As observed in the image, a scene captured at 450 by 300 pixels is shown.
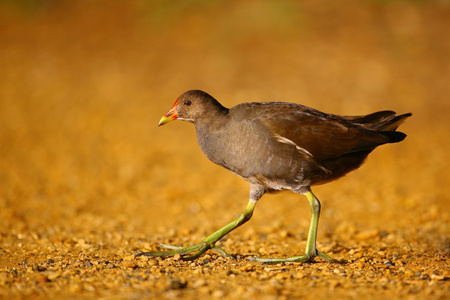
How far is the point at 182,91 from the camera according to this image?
43.7 feet

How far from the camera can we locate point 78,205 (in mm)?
8836

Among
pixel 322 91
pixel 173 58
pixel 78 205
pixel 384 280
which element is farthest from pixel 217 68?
pixel 384 280

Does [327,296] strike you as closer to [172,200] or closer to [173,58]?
[172,200]

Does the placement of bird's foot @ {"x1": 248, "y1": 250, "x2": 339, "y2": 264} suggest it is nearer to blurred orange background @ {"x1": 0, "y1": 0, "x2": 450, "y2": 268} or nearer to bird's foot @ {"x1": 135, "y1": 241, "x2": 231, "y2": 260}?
bird's foot @ {"x1": 135, "y1": 241, "x2": 231, "y2": 260}

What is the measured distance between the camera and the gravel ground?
15.2ft

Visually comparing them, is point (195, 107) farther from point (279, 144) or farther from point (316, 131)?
point (316, 131)

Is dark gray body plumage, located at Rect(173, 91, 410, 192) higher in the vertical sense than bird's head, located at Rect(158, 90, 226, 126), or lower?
lower

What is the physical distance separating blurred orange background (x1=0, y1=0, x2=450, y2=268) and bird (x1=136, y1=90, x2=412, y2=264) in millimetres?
1644

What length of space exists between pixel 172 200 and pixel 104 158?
93.3 inches

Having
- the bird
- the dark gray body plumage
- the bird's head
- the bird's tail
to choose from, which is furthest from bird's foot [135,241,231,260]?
the bird's tail

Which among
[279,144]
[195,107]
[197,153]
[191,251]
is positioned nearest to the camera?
[279,144]

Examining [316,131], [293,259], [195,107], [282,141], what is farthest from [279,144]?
[293,259]

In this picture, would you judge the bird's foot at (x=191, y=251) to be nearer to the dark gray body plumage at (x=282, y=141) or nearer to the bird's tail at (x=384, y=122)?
the dark gray body plumage at (x=282, y=141)

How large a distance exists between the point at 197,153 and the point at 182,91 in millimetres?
2683
